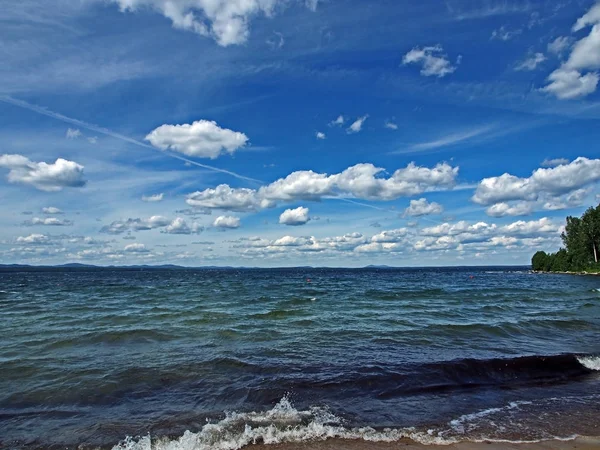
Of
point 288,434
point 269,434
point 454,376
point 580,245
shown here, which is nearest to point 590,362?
point 454,376

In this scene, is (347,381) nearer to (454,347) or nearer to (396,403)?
(396,403)

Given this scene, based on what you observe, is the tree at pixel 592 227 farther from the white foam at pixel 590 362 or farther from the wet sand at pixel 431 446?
the wet sand at pixel 431 446

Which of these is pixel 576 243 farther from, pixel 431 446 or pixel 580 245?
pixel 431 446

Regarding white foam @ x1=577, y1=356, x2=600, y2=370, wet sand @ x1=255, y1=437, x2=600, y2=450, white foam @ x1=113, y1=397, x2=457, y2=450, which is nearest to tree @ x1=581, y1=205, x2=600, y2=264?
white foam @ x1=577, y1=356, x2=600, y2=370

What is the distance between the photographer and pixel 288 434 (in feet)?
25.9

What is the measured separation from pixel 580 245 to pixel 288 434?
108462 mm

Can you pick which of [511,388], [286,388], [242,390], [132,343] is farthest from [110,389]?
[511,388]

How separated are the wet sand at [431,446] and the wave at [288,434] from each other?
0.14m

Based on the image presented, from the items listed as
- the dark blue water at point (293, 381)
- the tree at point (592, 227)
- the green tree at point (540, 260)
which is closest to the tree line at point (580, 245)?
the tree at point (592, 227)

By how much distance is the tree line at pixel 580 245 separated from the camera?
290 feet

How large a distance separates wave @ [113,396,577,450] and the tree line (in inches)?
3805

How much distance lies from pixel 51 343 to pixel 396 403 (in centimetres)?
1388

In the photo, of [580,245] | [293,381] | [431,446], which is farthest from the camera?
[580,245]

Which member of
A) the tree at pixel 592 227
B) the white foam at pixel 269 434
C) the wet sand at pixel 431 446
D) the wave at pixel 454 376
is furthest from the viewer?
the tree at pixel 592 227
